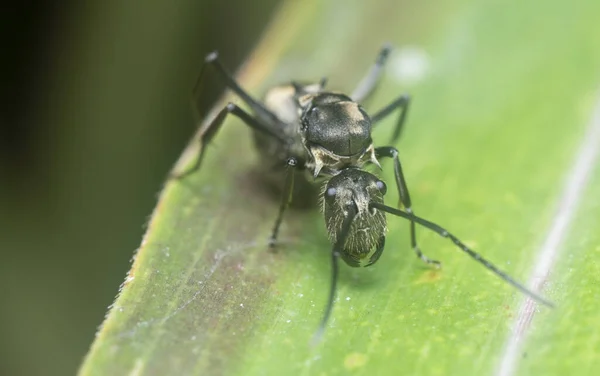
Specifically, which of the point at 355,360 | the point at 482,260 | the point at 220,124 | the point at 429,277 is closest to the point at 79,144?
the point at 220,124

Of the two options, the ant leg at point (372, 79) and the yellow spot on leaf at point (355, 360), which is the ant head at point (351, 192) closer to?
the yellow spot on leaf at point (355, 360)

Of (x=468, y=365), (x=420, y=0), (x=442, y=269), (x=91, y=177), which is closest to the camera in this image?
(x=468, y=365)

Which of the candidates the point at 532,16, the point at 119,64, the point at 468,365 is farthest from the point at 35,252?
the point at 532,16

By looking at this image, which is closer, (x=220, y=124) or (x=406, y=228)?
(x=406, y=228)

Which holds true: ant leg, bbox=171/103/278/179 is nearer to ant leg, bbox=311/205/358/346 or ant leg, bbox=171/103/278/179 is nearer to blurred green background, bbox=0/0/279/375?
blurred green background, bbox=0/0/279/375

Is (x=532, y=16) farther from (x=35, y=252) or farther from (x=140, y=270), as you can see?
(x=35, y=252)

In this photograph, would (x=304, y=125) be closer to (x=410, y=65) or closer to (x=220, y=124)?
(x=220, y=124)
